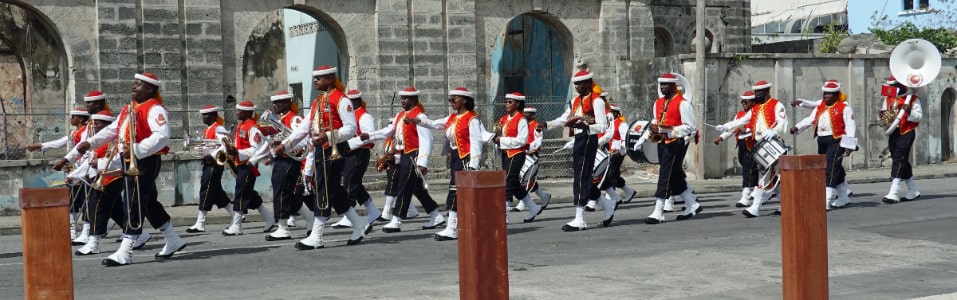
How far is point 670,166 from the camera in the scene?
14836 mm

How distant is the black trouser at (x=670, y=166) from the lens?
48.5 feet

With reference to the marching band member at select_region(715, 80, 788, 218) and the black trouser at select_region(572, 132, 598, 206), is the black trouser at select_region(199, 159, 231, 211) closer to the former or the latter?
the black trouser at select_region(572, 132, 598, 206)

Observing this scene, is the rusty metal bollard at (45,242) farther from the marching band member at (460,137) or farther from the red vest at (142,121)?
the marching band member at (460,137)

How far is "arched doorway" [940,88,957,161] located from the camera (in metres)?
29.9

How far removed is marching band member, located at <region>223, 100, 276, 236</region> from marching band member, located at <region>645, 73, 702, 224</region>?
185 inches

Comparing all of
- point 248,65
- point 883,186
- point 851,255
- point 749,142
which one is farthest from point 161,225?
point 248,65

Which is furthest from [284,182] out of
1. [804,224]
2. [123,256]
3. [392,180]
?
[804,224]

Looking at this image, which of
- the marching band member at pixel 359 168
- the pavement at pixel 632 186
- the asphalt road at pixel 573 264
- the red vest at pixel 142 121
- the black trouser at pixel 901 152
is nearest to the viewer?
the asphalt road at pixel 573 264

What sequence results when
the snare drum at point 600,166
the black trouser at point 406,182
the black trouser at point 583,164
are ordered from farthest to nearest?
1. the snare drum at point 600,166
2. the black trouser at point 406,182
3. the black trouser at point 583,164

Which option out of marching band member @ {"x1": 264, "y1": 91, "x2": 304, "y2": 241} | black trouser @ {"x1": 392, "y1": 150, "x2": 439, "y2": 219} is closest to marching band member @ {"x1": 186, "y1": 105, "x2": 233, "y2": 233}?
marching band member @ {"x1": 264, "y1": 91, "x2": 304, "y2": 241}

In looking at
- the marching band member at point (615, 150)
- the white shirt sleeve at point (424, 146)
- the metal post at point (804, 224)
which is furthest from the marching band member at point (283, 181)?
the metal post at point (804, 224)

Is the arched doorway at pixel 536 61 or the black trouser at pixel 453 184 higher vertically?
the arched doorway at pixel 536 61

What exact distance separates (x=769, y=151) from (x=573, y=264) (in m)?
5.66

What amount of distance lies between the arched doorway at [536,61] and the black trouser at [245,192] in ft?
40.3
